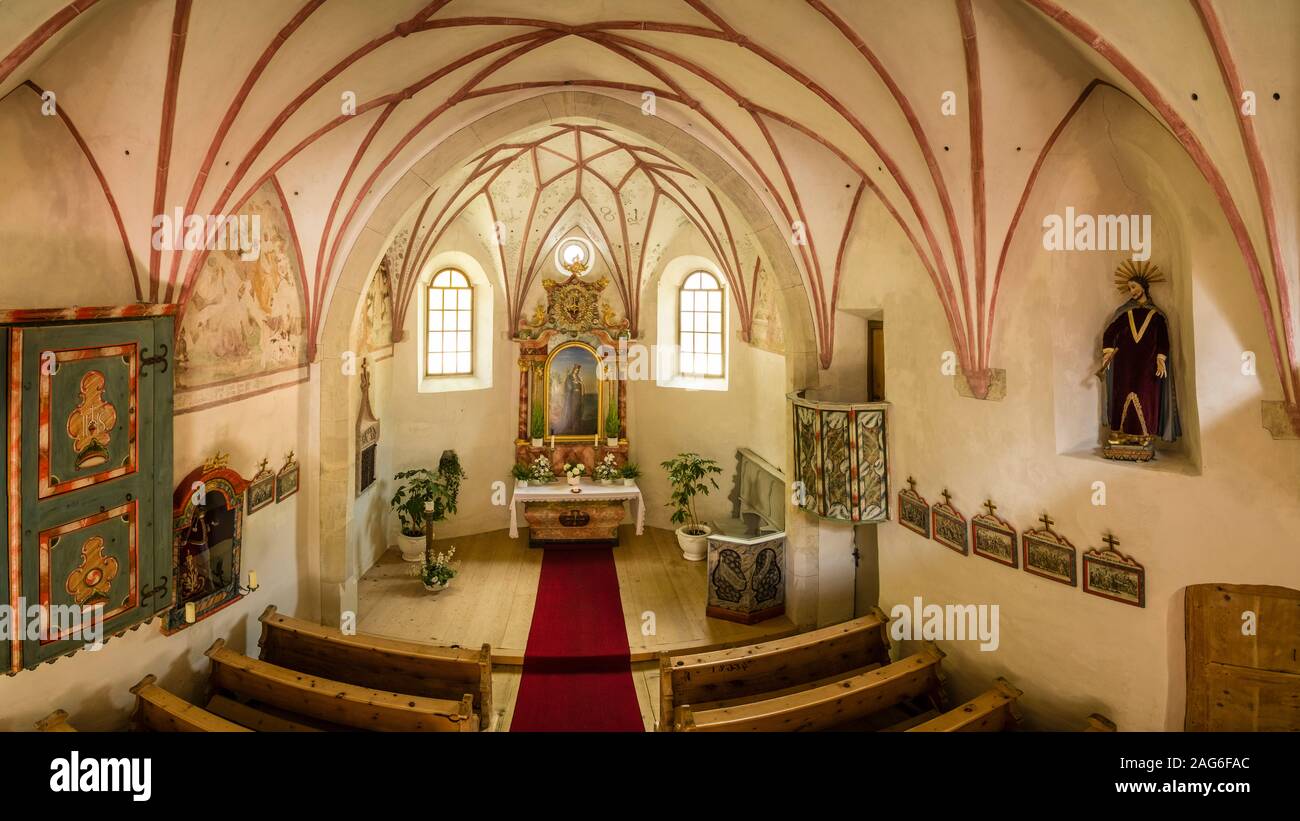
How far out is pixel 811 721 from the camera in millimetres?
6258

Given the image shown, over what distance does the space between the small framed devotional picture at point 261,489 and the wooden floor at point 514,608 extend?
2.78m

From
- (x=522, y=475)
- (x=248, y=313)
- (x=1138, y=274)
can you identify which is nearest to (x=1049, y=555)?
(x=1138, y=274)

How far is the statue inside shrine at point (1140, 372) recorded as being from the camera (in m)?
5.97

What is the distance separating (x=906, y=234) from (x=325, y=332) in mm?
8024

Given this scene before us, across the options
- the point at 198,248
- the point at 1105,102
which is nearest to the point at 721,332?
the point at 1105,102

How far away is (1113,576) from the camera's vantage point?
6047 millimetres

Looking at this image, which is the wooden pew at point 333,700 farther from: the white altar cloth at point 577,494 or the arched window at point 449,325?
the arched window at point 449,325

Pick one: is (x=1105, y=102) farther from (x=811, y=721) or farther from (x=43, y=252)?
(x=43, y=252)

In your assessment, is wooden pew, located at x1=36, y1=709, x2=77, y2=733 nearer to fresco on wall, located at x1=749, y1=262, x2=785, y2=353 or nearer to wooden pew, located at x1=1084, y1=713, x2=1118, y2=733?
wooden pew, located at x1=1084, y1=713, x2=1118, y2=733

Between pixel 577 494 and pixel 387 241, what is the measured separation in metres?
6.24

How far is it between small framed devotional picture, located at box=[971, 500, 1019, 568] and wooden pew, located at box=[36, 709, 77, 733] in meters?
8.60

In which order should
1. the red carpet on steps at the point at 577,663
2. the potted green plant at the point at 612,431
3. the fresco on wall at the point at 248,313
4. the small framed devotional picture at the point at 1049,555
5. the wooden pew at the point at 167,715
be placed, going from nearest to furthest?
1. the wooden pew at the point at 167,715
2. the small framed devotional picture at the point at 1049,555
3. the fresco on wall at the point at 248,313
4. the red carpet on steps at the point at 577,663
5. the potted green plant at the point at 612,431

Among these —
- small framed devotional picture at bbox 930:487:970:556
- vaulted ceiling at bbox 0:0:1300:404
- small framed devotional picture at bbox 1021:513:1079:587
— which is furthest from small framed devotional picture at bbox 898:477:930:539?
vaulted ceiling at bbox 0:0:1300:404

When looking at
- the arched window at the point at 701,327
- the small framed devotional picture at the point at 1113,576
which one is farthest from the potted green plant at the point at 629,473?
the small framed devotional picture at the point at 1113,576
